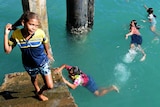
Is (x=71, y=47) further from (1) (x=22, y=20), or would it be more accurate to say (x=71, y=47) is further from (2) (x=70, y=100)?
(1) (x=22, y=20)

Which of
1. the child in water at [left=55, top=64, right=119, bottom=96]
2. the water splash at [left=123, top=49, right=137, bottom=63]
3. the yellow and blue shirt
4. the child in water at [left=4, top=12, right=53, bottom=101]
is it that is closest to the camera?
the child in water at [left=4, top=12, right=53, bottom=101]

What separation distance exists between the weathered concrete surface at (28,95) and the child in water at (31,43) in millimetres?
583

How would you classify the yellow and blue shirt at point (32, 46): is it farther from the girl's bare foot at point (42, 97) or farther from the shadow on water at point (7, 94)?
the shadow on water at point (7, 94)

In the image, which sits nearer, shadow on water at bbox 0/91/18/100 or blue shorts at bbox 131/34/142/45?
shadow on water at bbox 0/91/18/100

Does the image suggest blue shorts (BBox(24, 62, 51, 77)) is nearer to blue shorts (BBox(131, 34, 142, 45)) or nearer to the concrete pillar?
the concrete pillar

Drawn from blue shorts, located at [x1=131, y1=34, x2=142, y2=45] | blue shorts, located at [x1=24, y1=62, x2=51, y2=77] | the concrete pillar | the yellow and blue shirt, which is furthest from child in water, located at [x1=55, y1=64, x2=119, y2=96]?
the yellow and blue shirt

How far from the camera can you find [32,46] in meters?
4.05

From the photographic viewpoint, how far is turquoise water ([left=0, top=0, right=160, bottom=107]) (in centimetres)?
766

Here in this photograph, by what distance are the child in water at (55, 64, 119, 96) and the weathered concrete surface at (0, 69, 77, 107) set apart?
1.26 m

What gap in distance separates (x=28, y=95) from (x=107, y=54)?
4.44 m

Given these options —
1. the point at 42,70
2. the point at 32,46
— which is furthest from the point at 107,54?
the point at 32,46

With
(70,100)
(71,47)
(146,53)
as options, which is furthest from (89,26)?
(70,100)

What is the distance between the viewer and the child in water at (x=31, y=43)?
3822 millimetres

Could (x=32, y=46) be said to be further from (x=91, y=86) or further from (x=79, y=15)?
(x=79, y=15)
